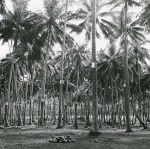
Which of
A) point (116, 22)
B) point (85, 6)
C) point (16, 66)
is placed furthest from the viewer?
point (16, 66)

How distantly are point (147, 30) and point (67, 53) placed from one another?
13796 millimetres

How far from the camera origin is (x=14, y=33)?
3219cm

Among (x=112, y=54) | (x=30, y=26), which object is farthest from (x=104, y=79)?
(x=30, y=26)

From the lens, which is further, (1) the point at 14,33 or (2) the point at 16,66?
(2) the point at 16,66

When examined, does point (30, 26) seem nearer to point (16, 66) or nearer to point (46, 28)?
point (46, 28)

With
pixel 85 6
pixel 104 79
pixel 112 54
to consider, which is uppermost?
pixel 85 6

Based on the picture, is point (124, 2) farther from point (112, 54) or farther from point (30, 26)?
point (112, 54)

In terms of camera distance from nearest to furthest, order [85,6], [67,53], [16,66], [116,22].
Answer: [116,22] < [85,6] < [16,66] < [67,53]

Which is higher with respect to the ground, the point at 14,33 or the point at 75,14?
the point at 75,14

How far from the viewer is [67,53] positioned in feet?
137

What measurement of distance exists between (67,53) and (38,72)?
8074mm

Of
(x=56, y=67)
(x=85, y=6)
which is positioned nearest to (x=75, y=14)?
(x=85, y=6)

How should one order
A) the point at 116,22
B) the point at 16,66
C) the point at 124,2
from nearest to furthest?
the point at 124,2, the point at 116,22, the point at 16,66

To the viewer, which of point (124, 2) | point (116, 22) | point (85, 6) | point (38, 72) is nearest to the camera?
point (124, 2)
